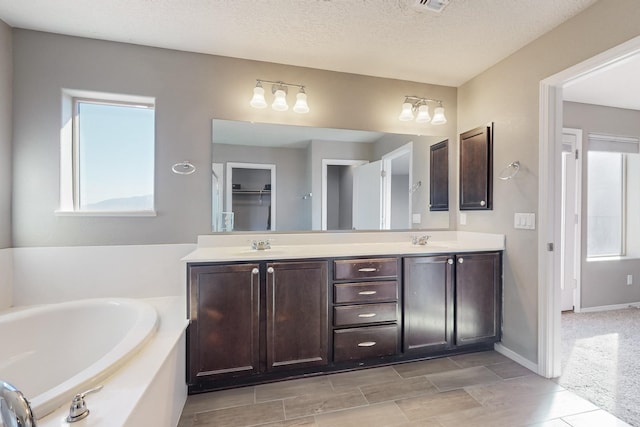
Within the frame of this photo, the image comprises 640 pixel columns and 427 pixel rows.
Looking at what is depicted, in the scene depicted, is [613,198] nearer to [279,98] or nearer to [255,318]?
[279,98]

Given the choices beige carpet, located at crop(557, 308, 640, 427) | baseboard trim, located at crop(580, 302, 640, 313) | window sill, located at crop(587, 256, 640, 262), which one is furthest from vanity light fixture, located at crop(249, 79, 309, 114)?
baseboard trim, located at crop(580, 302, 640, 313)

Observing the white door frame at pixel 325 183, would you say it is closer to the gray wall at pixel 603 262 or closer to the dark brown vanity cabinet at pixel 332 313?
the dark brown vanity cabinet at pixel 332 313

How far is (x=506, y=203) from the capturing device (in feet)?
7.68

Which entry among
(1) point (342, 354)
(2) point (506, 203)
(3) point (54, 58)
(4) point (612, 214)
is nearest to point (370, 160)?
(2) point (506, 203)

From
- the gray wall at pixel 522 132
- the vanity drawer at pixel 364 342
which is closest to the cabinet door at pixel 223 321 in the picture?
the vanity drawer at pixel 364 342

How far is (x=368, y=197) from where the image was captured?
8.69ft

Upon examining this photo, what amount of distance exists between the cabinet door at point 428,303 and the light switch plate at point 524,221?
1.87 ft

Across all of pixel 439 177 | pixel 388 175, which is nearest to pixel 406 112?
pixel 388 175

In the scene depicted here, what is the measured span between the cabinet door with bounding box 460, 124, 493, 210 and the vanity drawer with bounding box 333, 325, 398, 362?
1.37 meters

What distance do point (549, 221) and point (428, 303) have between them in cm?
103

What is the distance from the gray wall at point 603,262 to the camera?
10.9 feet

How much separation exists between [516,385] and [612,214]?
3016 millimetres

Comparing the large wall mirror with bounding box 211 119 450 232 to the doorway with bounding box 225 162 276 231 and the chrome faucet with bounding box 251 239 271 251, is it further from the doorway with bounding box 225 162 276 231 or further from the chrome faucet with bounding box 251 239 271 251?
the chrome faucet with bounding box 251 239 271 251

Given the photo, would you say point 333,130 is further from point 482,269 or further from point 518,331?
point 518,331
